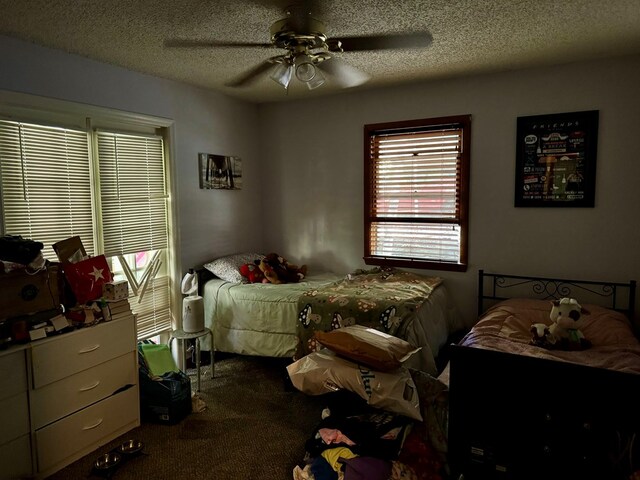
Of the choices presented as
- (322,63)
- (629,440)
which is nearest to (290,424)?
(629,440)

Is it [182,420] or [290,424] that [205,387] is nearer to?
[182,420]

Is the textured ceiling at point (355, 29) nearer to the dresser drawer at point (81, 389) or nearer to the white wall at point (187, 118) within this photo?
the white wall at point (187, 118)

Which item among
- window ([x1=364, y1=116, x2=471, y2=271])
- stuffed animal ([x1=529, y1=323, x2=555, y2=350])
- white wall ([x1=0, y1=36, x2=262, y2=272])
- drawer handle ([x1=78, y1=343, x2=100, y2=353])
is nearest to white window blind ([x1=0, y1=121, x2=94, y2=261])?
white wall ([x1=0, y1=36, x2=262, y2=272])

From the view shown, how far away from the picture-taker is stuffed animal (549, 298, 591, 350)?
2482 mm

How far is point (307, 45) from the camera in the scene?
7.73 ft

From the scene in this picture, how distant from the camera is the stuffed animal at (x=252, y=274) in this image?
3.80 metres

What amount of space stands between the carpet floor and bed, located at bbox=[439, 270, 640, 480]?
100 centimetres

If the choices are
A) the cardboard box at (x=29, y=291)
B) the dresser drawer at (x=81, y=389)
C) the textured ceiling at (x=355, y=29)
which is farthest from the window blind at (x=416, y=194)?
the cardboard box at (x=29, y=291)

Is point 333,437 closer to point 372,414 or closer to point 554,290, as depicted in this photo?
point 372,414

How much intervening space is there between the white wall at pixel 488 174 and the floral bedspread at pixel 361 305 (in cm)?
59

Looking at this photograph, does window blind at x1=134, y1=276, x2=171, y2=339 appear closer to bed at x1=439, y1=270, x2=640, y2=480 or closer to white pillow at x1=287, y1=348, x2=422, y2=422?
white pillow at x1=287, y1=348, x2=422, y2=422

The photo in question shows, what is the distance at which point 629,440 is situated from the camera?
1816 mm

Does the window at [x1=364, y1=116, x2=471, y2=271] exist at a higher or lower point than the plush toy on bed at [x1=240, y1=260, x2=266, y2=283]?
higher

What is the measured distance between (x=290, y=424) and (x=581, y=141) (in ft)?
9.58
